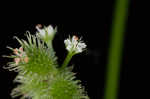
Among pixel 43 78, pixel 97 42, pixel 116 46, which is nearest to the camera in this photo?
pixel 43 78

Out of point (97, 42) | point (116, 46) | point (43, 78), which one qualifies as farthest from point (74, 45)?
point (97, 42)

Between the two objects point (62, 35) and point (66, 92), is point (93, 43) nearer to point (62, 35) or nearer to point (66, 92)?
point (62, 35)

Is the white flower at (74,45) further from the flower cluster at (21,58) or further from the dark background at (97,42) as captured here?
the dark background at (97,42)

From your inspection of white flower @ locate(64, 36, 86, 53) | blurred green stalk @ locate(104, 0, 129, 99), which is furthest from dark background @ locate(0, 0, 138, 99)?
white flower @ locate(64, 36, 86, 53)

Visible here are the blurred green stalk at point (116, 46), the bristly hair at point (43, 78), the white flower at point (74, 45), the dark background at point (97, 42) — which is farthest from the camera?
the dark background at point (97, 42)

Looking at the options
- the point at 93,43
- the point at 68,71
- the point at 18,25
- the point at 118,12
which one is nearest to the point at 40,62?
the point at 68,71

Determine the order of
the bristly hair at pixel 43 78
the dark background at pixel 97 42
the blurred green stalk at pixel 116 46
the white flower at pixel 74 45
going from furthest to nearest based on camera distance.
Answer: the dark background at pixel 97 42
the blurred green stalk at pixel 116 46
the white flower at pixel 74 45
the bristly hair at pixel 43 78

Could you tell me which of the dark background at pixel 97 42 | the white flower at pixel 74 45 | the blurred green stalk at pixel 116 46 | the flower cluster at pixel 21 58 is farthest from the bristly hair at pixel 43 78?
the dark background at pixel 97 42

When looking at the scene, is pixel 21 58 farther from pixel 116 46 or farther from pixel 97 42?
pixel 97 42

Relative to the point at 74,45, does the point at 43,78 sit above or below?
below

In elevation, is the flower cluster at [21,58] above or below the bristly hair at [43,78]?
above

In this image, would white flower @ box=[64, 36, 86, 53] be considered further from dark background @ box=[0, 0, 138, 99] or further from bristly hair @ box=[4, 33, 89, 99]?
dark background @ box=[0, 0, 138, 99]
